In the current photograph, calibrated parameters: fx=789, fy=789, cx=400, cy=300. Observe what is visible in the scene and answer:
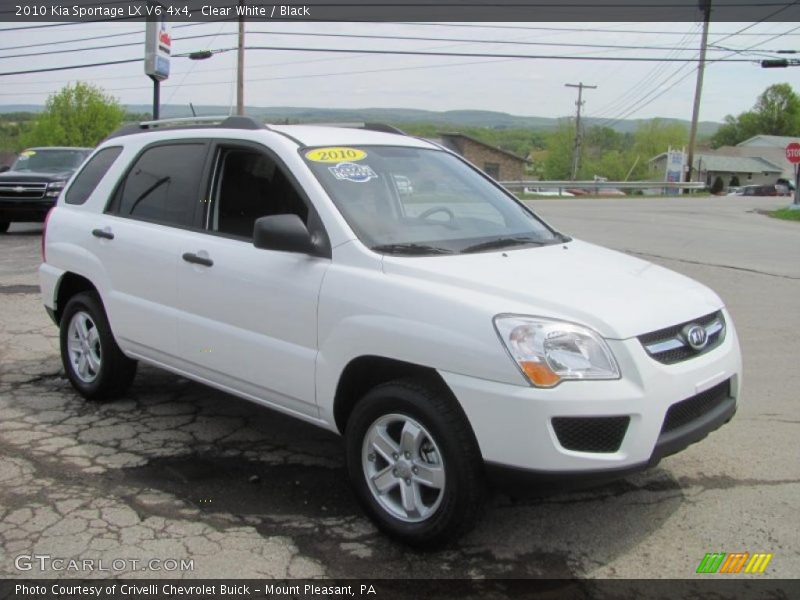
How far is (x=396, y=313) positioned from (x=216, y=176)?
178 cm

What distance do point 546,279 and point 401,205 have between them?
1049mm

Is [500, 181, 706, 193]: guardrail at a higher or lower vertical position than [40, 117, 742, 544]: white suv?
higher

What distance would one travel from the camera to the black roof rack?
4.48m

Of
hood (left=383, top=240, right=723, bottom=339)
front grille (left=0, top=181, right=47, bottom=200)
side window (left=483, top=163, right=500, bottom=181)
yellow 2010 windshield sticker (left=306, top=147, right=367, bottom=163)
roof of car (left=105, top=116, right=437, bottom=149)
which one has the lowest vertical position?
front grille (left=0, top=181, right=47, bottom=200)

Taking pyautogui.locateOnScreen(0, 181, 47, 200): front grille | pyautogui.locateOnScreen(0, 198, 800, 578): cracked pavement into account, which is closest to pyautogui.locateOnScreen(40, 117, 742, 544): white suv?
pyautogui.locateOnScreen(0, 198, 800, 578): cracked pavement

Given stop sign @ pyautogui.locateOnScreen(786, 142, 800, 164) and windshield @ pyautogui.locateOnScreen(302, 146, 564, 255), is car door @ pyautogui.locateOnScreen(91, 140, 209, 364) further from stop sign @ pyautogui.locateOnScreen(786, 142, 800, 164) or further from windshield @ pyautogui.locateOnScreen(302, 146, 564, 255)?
stop sign @ pyautogui.locateOnScreen(786, 142, 800, 164)

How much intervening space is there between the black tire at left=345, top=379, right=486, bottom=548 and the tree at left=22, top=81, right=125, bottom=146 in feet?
239

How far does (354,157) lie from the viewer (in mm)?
4297

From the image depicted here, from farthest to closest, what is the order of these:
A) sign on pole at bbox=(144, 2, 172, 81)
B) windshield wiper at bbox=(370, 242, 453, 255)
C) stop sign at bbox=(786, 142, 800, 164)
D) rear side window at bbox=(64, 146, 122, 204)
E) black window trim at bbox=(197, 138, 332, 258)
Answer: stop sign at bbox=(786, 142, 800, 164)
sign on pole at bbox=(144, 2, 172, 81)
rear side window at bbox=(64, 146, 122, 204)
black window trim at bbox=(197, 138, 332, 258)
windshield wiper at bbox=(370, 242, 453, 255)

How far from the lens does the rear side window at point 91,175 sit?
17.9 feet

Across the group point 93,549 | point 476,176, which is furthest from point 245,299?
point 476,176

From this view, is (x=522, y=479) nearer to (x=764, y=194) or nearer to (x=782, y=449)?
(x=782, y=449)

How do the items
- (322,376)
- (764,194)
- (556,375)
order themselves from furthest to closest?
1. (764,194)
2. (322,376)
3. (556,375)

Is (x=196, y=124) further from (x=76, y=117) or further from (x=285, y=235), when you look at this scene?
(x=76, y=117)
